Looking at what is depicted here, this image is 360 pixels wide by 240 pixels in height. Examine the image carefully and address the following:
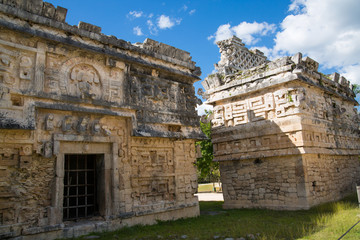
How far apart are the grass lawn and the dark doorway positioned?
3.90 ft

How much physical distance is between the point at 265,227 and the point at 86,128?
4.76 metres

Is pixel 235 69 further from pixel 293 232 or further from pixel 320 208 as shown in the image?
pixel 293 232

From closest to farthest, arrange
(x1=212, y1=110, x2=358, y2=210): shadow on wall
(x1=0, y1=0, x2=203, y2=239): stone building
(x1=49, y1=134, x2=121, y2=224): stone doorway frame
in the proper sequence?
(x1=0, y1=0, x2=203, y2=239): stone building, (x1=49, y1=134, x2=121, y2=224): stone doorway frame, (x1=212, y1=110, x2=358, y2=210): shadow on wall

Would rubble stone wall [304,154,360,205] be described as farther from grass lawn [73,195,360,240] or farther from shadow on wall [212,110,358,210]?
grass lawn [73,195,360,240]

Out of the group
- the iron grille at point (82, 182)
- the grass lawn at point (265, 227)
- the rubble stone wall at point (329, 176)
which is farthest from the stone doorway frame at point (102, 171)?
the rubble stone wall at point (329, 176)

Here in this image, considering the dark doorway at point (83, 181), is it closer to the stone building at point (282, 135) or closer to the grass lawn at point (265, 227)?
the grass lawn at point (265, 227)

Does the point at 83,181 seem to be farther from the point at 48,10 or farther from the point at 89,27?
the point at 48,10

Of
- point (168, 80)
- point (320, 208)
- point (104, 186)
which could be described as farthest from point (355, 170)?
point (104, 186)

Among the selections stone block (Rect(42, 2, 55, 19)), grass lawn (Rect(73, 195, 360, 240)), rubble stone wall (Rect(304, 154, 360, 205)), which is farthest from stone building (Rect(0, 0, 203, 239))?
rubble stone wall (Rect(304, 154, 360, 205))

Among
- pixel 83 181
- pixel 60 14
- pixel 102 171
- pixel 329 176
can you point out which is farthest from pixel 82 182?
pixel 329 176

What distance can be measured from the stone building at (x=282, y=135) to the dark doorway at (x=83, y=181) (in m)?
5.22

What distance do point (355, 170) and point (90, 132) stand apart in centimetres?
1101

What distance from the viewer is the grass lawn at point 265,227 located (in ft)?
18.1

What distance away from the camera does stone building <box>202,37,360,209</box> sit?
8.73 metres
